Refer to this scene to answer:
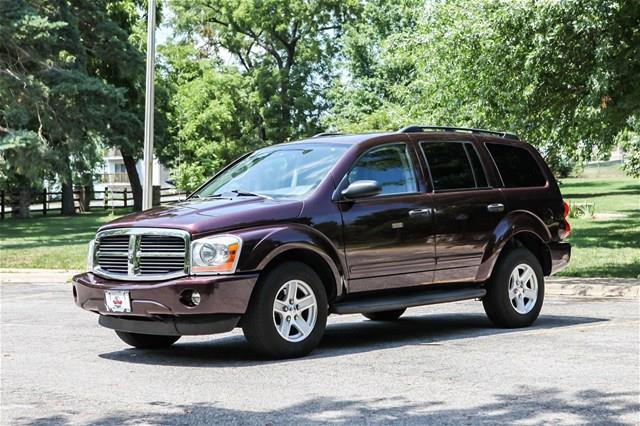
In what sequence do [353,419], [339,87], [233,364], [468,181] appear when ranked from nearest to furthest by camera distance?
[353,419] → [233,364] → [468,181] → [339,87]

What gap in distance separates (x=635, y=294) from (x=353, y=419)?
908 centimetres

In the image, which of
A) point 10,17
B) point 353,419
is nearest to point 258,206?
point 353,419

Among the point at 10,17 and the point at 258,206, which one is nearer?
the point at 258,206

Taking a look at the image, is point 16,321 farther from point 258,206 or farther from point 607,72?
point 607,72

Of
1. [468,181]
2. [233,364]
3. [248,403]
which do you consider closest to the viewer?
[248,403]

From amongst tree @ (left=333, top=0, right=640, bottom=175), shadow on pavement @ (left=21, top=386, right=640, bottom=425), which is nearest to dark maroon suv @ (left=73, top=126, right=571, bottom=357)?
shadow on pavement @ (left=21, top=386, right=640, bottom=425)

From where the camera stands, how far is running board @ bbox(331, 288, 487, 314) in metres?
9.54

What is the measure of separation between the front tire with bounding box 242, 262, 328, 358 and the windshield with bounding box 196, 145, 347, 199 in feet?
2.88

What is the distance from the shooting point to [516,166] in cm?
1162

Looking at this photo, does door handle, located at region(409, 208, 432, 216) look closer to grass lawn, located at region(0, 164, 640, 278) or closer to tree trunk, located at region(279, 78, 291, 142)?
grass lawn, located at region(0, 164, 640, 278)

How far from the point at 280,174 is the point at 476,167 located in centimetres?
223

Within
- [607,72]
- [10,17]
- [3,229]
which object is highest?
[10,17]

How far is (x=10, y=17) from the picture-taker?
1240 inches

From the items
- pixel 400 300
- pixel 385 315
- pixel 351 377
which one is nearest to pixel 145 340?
pixel 400 300
